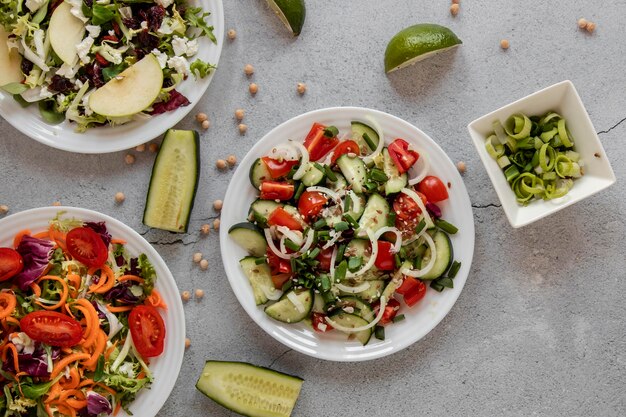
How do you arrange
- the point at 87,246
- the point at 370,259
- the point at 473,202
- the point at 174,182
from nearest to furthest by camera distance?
the point at 370,259, the point at 87,246, the point at 174,182, the point at 473,202

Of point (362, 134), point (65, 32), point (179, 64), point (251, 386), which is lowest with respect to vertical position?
point (251, 386)

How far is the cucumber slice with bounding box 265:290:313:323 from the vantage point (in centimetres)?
345

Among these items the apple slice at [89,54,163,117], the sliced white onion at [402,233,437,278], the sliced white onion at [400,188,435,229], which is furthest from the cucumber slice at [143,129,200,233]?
the sliced white onion at [402,233,437,278]

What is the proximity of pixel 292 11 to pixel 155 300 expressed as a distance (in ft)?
5.80

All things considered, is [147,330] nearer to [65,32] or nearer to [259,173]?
[259,173]

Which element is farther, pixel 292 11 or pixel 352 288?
pixel 292 11

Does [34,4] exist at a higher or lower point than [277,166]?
higher

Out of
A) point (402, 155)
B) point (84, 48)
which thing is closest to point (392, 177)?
point (402, 155)

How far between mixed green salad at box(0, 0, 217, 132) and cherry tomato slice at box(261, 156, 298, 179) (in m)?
0.59

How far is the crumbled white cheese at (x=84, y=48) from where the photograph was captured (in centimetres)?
345

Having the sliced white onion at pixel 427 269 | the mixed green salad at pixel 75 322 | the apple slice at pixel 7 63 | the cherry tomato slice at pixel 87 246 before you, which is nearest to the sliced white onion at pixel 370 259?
the sliced white onion at pixel 427 269

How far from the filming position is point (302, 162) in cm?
342

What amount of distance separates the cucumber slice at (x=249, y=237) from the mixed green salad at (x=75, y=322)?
498mm

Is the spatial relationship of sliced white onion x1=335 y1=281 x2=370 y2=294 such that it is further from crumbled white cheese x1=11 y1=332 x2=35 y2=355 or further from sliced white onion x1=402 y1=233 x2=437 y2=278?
crumbled white cheese x1=11 y1=332 x2=35 y2=355
